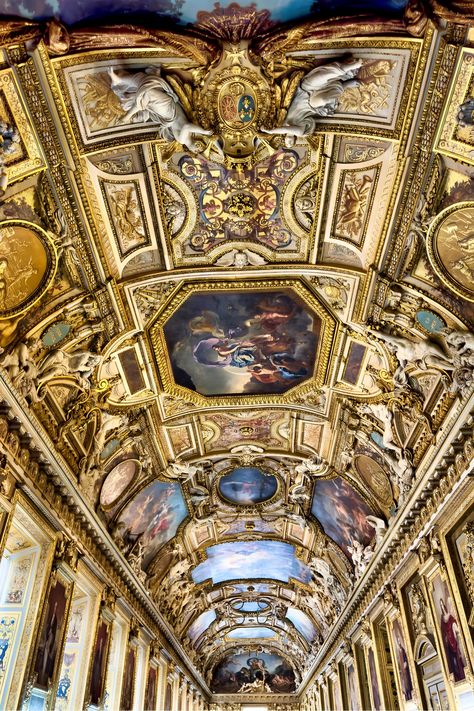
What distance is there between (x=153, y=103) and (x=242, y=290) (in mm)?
4686

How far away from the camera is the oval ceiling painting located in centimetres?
1905

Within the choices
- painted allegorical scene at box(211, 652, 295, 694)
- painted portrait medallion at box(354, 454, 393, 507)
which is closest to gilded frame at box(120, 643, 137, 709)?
painted portrait medallion at box(354, 454, 393, 507)

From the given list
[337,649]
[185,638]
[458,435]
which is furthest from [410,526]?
[185,638]

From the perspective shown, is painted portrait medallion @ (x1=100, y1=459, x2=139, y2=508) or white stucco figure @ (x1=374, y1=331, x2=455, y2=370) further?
painted portrait medallion @ (x1=100, y1=459, x2=139, y2=508)

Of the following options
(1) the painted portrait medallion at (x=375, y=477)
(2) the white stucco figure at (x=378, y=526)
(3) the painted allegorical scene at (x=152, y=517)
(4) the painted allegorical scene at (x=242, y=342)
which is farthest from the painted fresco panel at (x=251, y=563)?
(4) the painted allegorical scene at (x=242, y=342)

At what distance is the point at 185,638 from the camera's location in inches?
1184

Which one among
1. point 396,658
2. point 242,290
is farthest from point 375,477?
point 242,290

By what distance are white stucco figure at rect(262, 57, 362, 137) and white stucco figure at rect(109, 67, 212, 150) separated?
53.5 inches

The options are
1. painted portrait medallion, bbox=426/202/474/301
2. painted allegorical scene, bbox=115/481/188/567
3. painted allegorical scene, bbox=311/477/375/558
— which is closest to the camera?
painted portrait medallion, bbox=426/202/474/301

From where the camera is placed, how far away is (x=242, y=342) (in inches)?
518

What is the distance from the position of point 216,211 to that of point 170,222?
0.91 meters

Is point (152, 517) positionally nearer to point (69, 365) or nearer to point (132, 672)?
point (132, 672)

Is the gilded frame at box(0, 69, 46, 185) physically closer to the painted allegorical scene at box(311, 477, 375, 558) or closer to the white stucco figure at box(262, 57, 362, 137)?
the white stucco figure at box(262, 57, 362, 137)

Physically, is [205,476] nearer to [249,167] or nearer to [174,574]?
[174,574]
